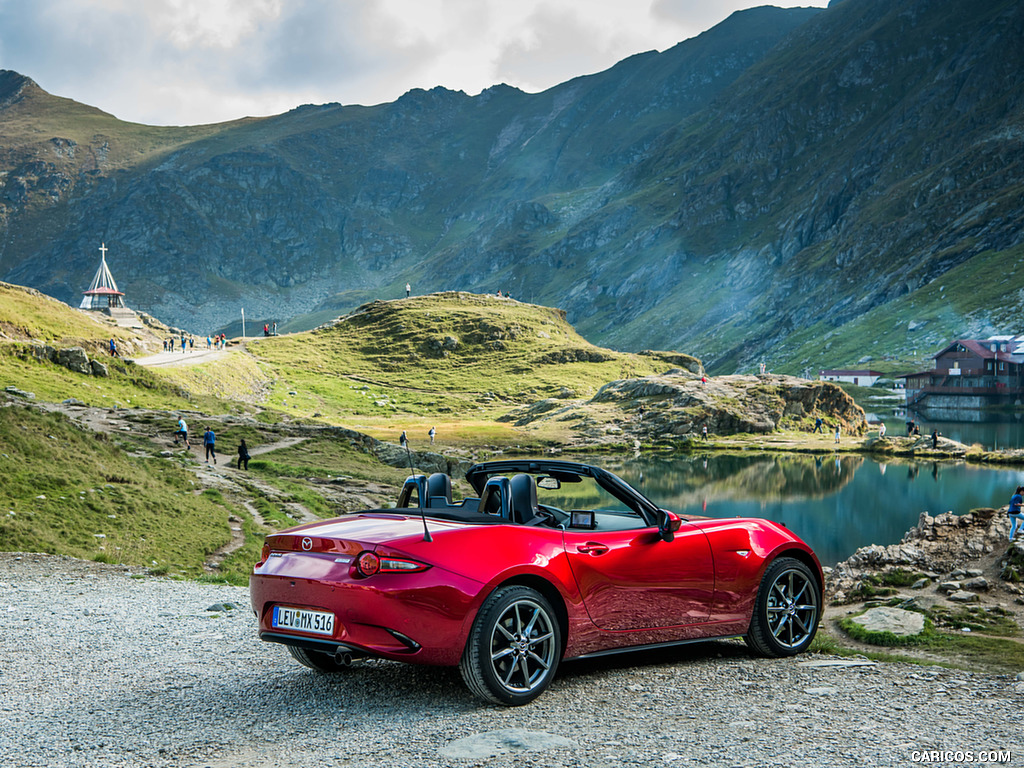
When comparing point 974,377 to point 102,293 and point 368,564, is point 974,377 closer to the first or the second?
point 102,293

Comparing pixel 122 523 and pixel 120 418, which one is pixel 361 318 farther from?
pixel 122 523

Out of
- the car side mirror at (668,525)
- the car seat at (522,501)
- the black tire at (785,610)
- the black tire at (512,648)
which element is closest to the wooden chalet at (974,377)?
the black tire at (785,610)

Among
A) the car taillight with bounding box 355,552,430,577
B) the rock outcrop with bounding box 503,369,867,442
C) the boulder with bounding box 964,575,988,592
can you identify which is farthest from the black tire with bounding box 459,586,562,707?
the rock outcrop with bounding box 503,369,867,442

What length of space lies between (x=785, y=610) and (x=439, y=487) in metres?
4.18

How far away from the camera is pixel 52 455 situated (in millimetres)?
25031

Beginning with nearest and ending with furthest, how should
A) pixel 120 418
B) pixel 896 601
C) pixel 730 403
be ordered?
pixel 896 601 < pixel 120 418 < pixel 730 403

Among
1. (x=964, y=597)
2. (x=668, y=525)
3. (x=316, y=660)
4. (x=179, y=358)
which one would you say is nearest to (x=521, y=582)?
(x=668, y=525)

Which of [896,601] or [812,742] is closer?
[812,742]

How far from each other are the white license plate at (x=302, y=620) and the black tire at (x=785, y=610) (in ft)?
15.6

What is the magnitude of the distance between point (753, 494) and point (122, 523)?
5102 cm

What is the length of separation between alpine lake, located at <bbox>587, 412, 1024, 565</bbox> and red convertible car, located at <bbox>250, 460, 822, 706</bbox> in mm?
34080

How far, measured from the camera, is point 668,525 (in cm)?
880

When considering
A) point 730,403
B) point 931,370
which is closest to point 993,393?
point 931,370

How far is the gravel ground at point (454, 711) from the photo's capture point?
6.38 meters
